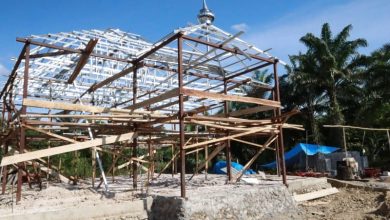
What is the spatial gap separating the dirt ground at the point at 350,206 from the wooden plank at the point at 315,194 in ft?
0.36

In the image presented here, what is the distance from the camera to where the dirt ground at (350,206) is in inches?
363

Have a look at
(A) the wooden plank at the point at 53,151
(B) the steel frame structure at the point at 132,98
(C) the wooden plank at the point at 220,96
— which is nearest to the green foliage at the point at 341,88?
(B) the steel frame structure at the point at 132,98

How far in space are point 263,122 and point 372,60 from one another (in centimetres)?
2007

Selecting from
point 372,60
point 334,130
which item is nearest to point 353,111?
point 334,130

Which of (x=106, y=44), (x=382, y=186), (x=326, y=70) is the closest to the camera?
(x=382, y=186)

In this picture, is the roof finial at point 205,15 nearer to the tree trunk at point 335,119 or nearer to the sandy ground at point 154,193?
the sandy ground at point 154,193

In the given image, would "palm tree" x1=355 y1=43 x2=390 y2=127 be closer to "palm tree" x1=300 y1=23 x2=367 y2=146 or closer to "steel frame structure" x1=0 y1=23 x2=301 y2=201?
"palm tree" x1=300 y1=23 x2=367 y2=146

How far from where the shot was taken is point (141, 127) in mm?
9469

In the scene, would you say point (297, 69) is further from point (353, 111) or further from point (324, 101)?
point (353, 111)

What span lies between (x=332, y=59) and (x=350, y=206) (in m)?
16.9

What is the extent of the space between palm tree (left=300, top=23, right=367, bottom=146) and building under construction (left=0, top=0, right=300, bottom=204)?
9.62 metres

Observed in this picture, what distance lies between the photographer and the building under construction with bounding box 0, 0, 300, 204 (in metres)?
8.21

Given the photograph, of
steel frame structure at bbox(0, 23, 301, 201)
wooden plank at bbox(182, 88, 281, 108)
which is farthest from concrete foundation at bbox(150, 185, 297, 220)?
wooden plank at bbox(182, 88, 281, 108)

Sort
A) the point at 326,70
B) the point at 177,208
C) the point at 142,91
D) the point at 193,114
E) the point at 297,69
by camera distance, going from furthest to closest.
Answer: the point at 297,69, the point at 326,70, the point at 142,91, the point at 193,114, the point at 177,208
